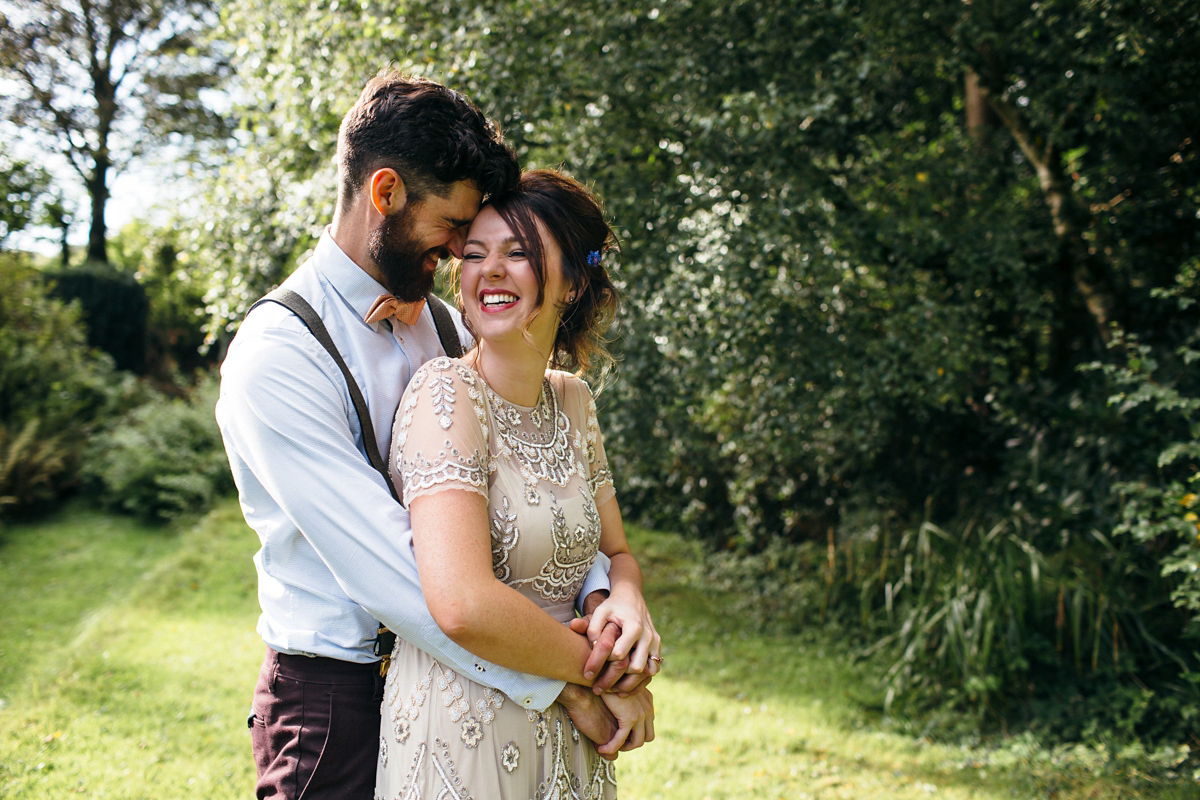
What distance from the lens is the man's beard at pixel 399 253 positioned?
1790mm

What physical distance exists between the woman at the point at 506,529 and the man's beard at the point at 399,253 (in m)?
0.11

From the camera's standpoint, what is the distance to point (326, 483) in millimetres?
1482

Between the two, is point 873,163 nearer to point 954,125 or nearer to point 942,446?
point 954,125

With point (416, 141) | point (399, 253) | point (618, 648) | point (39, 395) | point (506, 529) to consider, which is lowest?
point (39, 395)

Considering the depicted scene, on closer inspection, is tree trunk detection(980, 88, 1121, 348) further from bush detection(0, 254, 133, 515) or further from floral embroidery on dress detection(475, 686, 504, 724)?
bush detection(0, 254, 133, 515)

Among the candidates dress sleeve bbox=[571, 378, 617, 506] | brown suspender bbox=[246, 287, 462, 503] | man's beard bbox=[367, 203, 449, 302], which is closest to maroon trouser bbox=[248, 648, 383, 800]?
brown suspender bbox=[246, 287, 462, 503]

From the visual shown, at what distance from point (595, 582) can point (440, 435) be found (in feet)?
1.81

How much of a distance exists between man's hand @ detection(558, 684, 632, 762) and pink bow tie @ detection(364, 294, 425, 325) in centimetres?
88

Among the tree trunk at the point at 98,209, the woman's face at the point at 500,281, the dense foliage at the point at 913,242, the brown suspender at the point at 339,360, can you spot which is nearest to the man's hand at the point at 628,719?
the brown suspender at the point at 339,360

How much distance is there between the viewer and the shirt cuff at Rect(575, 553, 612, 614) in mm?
1866

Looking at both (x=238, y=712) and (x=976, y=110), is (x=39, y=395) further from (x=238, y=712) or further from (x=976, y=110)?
(x=976, y=110)

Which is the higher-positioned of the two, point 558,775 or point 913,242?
point 913,242

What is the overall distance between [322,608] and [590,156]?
3.57 metres

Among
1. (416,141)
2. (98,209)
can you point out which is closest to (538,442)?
(416,141)
